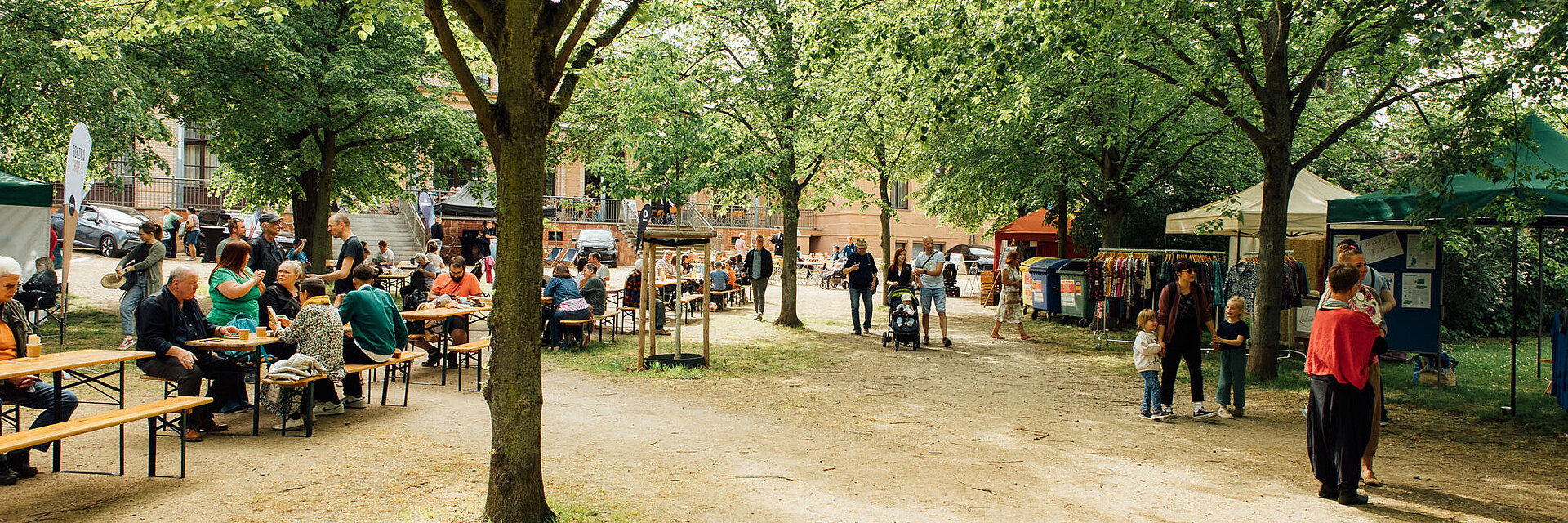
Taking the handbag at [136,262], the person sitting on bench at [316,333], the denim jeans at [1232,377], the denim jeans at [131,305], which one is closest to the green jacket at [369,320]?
the person sitting on bench at [316,333]

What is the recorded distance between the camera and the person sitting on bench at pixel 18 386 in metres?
5.23

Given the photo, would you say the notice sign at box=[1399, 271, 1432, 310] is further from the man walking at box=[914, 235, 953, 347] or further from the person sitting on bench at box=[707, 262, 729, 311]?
the person sitting on bench at box=[707, 262, 729, 311]

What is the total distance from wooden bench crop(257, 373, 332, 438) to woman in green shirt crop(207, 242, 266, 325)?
92 cm

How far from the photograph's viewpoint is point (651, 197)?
12.7 m

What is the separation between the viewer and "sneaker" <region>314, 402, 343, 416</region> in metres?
7.24

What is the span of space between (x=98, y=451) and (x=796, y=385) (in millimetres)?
6075

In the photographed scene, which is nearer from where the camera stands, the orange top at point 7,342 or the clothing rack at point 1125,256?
the orange top at point 7,342

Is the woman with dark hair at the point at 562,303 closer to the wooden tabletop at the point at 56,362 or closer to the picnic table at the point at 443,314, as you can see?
the picnic table at the point at 443,314

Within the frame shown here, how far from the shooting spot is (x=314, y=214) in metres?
16.7

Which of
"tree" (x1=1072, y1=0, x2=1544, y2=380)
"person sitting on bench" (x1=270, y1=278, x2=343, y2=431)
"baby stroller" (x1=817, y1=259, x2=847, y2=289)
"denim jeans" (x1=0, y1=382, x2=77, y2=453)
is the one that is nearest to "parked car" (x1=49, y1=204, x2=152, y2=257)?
"baby stroller" (x1=817, y1=259, x2=847, y2=289)

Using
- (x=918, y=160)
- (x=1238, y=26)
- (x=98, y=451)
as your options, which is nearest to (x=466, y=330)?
(x=98, y=451)

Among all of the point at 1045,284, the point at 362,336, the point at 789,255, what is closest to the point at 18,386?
the point at 362,336

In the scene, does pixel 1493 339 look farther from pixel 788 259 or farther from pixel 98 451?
pixel 98 451

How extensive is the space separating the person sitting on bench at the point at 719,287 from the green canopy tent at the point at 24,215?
10.5 meters
